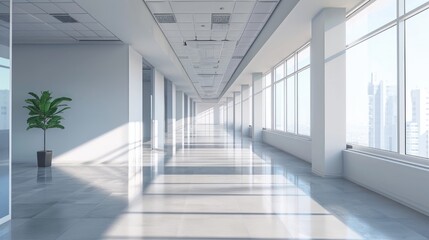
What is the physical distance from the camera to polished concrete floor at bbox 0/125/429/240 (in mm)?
4395

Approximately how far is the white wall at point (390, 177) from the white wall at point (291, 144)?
3133mm

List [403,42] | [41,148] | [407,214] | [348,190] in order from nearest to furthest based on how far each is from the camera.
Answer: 1. [407,214]
2. [403,42]
3. [348,190]
4. [41,148]

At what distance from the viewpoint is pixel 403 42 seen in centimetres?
618

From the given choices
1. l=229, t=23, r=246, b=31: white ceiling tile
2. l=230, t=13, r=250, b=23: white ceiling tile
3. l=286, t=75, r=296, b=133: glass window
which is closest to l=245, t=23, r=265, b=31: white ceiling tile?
l=229, t=23, r=246, b=31: white ceiling tile

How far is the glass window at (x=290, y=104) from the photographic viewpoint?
1382 cm

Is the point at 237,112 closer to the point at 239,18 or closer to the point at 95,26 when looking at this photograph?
the point at 239,18

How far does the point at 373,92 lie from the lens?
24.4 feet

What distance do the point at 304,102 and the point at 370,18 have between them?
17.4 feet

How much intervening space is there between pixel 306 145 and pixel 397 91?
5.06m

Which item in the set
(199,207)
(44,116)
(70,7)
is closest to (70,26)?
(70,7)

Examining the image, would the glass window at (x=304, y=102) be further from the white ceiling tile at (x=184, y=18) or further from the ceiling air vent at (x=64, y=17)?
the ceiling air vent at (x=64, y=17)

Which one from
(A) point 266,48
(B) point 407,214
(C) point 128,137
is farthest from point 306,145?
(B) point 407,214

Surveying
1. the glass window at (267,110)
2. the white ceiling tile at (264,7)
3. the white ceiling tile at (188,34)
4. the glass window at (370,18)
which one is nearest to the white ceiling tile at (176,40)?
the white ceiling tile at (188,34)

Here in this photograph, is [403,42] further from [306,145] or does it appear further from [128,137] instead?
[128,137]
